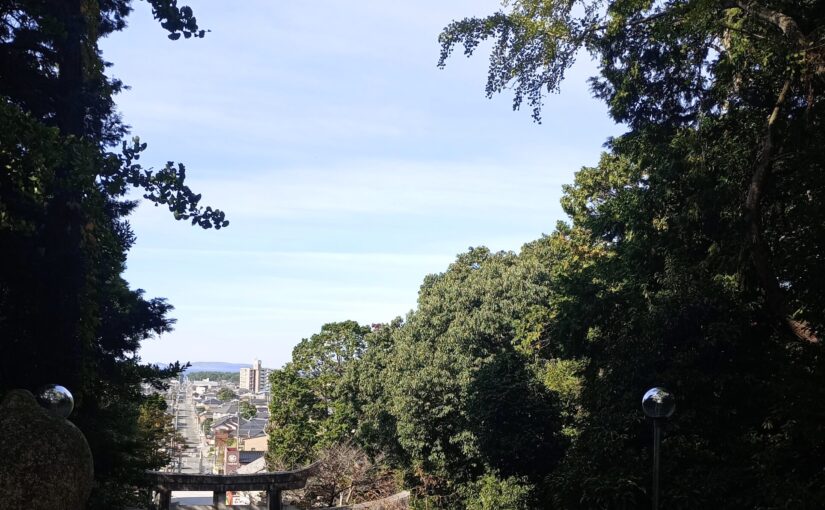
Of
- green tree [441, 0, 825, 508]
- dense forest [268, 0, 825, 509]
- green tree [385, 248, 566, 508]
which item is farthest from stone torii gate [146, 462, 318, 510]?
green tree [441, 0, 825, 508]

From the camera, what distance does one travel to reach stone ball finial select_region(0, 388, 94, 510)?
15.9 ft

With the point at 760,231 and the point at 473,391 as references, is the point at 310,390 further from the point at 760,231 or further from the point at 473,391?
the point at 760,231

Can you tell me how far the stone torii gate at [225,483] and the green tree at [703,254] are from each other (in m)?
14.3

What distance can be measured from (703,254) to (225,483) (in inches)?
694

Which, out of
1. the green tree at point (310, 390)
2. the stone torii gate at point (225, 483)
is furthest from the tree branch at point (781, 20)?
the green tree at point (310, 390)

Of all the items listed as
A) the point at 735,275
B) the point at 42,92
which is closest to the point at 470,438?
the point at 735,275

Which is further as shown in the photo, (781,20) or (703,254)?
(703,254)

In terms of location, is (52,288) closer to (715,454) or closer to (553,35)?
(553,35)

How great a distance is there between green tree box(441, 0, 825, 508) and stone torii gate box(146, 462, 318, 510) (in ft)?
46.8

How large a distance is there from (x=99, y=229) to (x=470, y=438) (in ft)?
49.6

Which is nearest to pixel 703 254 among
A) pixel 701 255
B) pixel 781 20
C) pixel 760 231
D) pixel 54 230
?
pixel 701 255

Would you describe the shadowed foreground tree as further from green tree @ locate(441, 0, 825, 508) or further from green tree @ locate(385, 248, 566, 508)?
green tree @ locate(385, 248, 566, 508)

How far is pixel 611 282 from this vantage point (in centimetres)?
1323

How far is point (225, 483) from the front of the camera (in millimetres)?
23875
